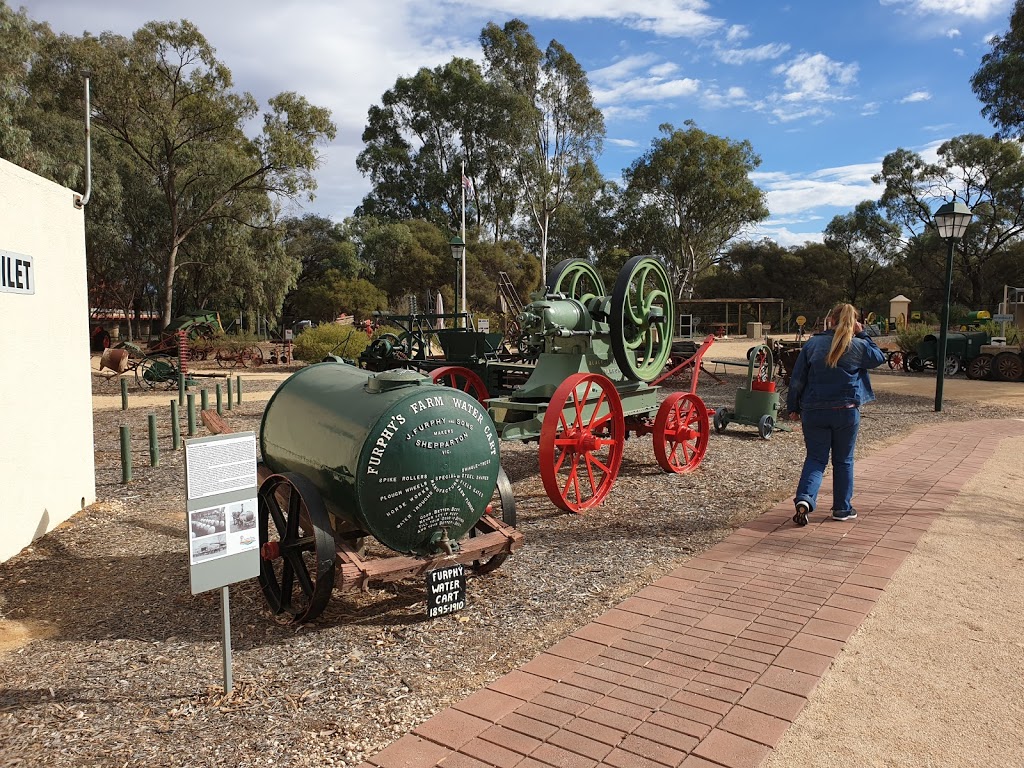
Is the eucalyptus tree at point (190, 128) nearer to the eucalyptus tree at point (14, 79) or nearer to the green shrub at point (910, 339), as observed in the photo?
the eucalyptus tree at point (14, 79)

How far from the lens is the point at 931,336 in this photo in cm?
1945

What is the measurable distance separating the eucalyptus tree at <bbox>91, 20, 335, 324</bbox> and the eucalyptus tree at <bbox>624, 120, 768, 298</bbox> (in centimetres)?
2136

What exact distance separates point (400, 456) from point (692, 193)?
4092cm

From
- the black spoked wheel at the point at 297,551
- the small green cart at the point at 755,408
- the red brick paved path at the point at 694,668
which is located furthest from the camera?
the small green cart at the point at 755,408

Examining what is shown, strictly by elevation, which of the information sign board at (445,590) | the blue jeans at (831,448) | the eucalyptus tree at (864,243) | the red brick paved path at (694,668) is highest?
the eucalyptus tree at (864,243)

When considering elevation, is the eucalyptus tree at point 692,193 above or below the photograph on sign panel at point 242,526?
above

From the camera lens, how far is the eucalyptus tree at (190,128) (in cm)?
2445

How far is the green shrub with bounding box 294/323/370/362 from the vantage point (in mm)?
20164

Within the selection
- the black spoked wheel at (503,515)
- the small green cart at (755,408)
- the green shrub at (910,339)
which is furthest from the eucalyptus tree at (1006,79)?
the black spoked wheel at (503,515)

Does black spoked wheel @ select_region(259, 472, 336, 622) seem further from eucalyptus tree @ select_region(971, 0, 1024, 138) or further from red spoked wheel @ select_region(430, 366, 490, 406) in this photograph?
eucalyptus tree @ select_region(971, 0, 1024, 138)

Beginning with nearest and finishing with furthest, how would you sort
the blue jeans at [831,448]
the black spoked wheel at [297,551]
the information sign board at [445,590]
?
1. the black spoked wheel at [297,551]
2. the information sign board at [445,590]
3. the blue jeans at [831,448]

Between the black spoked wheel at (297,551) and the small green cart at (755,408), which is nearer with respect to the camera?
the black spoked wheel at (297,551)

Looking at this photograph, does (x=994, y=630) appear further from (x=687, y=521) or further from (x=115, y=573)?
(x=115, y=573)

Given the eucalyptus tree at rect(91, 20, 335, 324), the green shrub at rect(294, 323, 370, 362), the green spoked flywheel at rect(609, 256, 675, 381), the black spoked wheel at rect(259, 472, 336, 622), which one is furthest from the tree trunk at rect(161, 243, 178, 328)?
the black spoked wheel at rect(259, 472, 336, 622)
